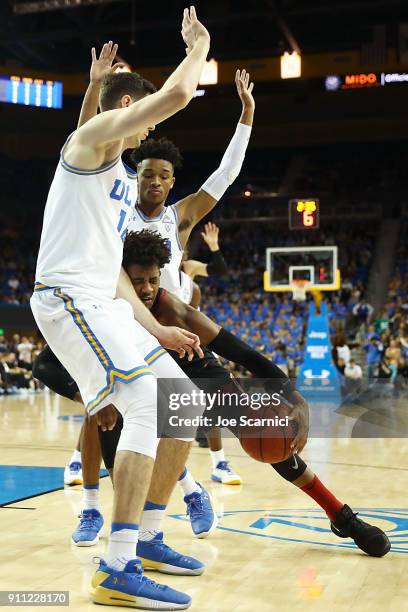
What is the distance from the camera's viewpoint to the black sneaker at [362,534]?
3.31m

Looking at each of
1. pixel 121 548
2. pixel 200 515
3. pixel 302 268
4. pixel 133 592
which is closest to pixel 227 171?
pixel 200 515

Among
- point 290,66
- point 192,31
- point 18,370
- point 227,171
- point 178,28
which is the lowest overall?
point 18,370

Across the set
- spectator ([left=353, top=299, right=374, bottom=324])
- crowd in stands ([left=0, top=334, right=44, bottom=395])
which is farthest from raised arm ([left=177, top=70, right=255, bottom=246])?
spectator ([left=353, top=299, right=374, bottom=324])

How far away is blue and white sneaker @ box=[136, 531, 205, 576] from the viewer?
3.04 m

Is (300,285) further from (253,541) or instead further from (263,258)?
(253,541)

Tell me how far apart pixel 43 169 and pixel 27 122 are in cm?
194

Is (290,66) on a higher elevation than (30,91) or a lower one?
higher

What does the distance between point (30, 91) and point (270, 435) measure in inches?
852

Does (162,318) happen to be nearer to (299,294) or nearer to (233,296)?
(299,294)

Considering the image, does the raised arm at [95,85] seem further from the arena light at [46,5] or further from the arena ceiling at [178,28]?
the arena ceiling at [178,28]

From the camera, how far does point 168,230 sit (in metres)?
4.23

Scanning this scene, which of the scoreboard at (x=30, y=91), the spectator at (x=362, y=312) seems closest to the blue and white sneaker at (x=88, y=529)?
the spectator at (x=362, y=312)

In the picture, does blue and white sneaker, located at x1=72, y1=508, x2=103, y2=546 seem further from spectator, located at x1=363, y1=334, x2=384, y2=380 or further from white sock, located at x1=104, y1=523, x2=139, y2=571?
spectator, located at x1=363, y1=334, x2=384, y2=380

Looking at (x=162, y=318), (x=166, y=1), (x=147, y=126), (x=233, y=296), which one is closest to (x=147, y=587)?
(x=162, y=318)
